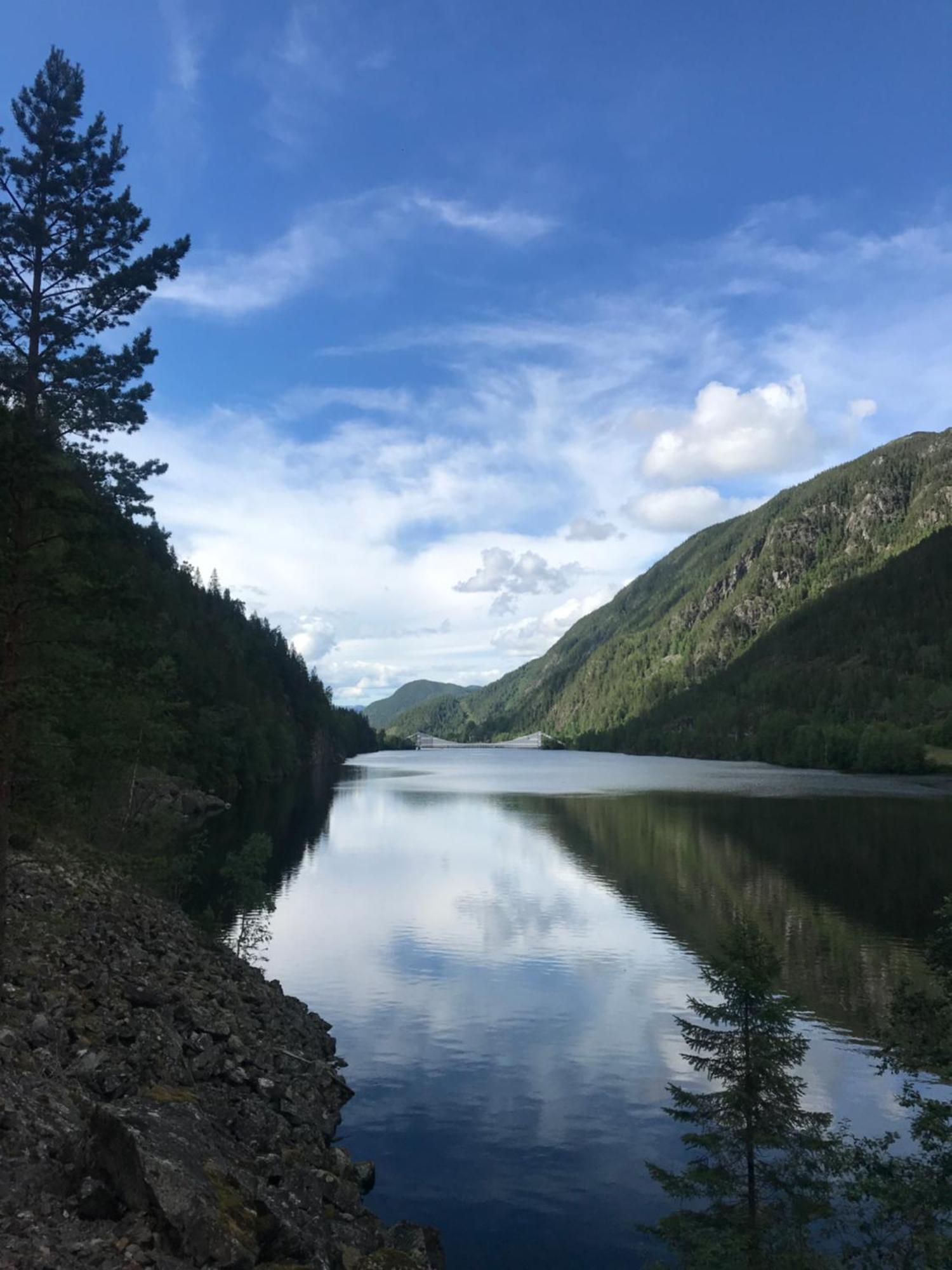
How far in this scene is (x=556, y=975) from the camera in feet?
123

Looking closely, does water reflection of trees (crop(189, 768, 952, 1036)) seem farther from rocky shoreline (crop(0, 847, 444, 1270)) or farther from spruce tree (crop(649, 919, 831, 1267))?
rocky shoreline (crop(0, 847, 444, 1270))

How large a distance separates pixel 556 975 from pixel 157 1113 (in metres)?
27.8

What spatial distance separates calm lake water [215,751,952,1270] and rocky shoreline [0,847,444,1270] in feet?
8.54

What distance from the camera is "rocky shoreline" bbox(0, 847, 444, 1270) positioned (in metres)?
10.0

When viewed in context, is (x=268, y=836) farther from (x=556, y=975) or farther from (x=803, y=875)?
(x=803, y=875)

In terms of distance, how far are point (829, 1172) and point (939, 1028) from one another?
15.6 ft

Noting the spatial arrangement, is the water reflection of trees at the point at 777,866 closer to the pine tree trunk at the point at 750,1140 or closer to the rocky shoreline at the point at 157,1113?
the pine tree trunk at the point at 750,1140

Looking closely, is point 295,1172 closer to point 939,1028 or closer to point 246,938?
point 939,1028

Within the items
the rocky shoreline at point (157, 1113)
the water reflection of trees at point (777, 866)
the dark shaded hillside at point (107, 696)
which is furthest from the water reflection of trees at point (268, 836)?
the rocky shoreline at point (157, 1113)

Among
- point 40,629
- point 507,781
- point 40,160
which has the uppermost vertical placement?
point 40,160

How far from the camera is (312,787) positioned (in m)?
141

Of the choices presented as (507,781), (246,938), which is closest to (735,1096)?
(246,938)

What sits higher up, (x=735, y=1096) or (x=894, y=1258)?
(x=735, y=1096)

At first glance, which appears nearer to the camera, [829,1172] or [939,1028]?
[829,1172]
